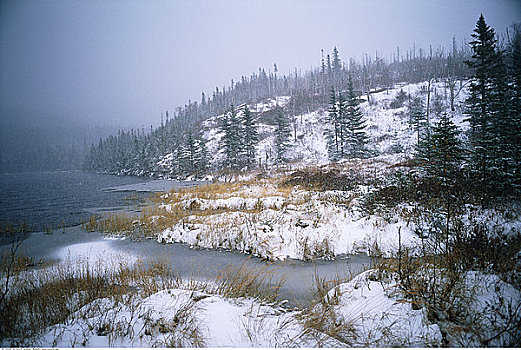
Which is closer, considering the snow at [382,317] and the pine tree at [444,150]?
the snow at [382,317]

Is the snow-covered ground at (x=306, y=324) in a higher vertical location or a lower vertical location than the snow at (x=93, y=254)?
higher

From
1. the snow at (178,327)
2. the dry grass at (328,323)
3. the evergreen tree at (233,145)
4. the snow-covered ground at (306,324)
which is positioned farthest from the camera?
the evergreen tree at (233,145)

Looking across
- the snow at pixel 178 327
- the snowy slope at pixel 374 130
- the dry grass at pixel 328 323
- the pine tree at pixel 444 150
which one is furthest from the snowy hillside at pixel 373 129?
the snow at pixel 178 327

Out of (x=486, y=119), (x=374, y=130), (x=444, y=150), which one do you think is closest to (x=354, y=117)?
(x=374, y=130)

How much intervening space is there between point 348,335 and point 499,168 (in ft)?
32.7

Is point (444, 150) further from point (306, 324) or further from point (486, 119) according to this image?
point (486, 119)

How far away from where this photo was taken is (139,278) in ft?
14.9

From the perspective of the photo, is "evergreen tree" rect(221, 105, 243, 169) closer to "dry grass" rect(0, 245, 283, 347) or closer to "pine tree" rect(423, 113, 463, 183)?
"pine tree" rect(423, 113, 463, 183)

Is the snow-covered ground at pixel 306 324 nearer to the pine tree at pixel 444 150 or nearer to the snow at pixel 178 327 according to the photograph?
the snow at pixel 178 327

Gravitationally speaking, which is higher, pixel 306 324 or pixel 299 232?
pixel 306 324

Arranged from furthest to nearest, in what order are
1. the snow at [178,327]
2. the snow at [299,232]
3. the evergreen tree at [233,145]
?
the evergreen tree at [233,145] → the snow at [299,232] → the snow at [178,327]

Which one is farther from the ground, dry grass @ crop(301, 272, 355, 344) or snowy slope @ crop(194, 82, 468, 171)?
snowy slope @ crop(194, 82, 468, 171)

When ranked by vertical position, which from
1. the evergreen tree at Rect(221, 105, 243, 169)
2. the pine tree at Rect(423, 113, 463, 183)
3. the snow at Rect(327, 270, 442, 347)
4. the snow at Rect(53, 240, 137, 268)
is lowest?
the snow at Rect(53, 240, 137, 268)

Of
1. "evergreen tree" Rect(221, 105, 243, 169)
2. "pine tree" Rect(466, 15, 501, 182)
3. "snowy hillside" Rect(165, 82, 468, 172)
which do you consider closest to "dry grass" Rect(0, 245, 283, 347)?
"pine tree" Rect(466, 15, 501, 182)
